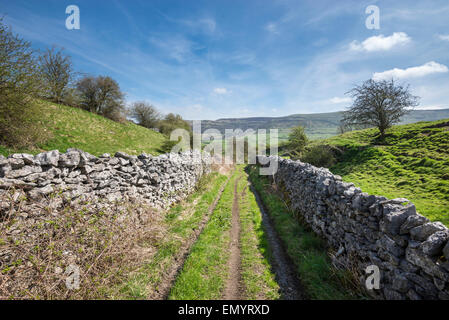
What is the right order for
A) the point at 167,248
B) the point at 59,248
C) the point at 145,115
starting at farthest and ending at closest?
the point at 145,115, the point at 167,248, the point at 59,248

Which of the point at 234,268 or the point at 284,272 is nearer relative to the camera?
the point at 284,272

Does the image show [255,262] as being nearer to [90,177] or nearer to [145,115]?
[90,177]

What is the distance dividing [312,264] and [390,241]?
2.29 metres

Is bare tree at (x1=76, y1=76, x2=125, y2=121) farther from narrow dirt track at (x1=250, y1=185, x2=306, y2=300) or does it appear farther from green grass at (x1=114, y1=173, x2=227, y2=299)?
narrow dirt track at (x1=250, y1=185, x2=306, y2=300)

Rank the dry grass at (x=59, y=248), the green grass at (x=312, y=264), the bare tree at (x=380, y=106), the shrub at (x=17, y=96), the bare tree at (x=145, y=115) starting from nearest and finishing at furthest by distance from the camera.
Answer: the dry grass at (x=59, y=248) → the green grass at (x=312, y=264) → the shrub at (x=17, y=96) → the bare tree at (x=380, y=106) → the bare tree at (x=145, y=115)

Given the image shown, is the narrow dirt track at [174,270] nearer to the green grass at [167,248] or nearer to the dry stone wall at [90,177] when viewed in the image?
the green grass at [167,248]

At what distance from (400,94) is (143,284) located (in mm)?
31569

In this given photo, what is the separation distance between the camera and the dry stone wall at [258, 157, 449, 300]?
2.78m

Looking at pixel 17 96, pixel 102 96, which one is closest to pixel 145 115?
pixel 102 96

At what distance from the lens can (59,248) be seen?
4098 mm

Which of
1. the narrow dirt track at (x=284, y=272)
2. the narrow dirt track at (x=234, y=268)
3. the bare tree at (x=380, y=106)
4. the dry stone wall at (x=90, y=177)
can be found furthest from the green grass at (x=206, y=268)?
the bare tree at (x=380, y=106)

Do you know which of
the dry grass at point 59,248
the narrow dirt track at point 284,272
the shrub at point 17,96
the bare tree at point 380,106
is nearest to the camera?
the dry grass at point 59,248

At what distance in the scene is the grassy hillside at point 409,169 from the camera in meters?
7.75

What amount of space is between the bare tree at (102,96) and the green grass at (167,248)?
2493 centimetres
